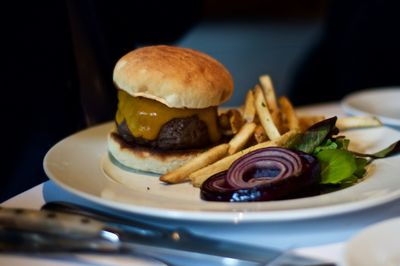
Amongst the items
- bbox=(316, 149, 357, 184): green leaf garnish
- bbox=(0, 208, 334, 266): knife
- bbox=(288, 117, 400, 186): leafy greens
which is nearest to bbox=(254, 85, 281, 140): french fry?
bbox=(288, 117, 400, 186): leafy greens

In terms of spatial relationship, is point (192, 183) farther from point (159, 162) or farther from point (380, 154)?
point (380, 154)

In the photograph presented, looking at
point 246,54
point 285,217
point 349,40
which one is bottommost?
point 246,54

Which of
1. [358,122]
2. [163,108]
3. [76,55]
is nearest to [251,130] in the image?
[163,108]

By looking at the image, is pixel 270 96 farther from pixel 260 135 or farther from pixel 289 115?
pixel 260 135

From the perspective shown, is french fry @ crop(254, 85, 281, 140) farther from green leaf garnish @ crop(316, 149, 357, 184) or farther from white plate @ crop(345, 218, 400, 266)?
white plate @ crop(345, 218, 400, 266)

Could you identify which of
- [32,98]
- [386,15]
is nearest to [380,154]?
[32,98]

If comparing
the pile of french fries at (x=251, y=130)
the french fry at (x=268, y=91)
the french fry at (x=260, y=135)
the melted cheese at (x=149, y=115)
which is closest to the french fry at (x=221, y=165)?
the pile of french fries at (x=251, y=130)

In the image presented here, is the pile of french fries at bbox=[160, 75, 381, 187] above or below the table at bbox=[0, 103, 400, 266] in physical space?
above

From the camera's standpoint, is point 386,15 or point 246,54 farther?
point 246,54
